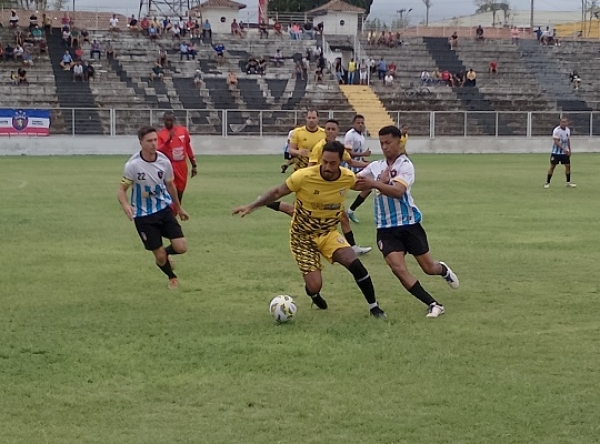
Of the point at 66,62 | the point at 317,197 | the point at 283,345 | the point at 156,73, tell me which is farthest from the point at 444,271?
the point at 66,62

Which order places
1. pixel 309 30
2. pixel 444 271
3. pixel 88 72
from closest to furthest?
pixel 444 271, pixel 88 72, pixel 309 30

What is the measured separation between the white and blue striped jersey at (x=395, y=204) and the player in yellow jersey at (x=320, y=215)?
45 cm

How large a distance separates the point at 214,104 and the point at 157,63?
4576 millimetres

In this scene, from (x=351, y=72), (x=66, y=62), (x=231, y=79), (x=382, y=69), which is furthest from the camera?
(x=382, y=69)

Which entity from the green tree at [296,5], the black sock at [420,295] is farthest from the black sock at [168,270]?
the green tree at [296,5]

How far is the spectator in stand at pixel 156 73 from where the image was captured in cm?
4729

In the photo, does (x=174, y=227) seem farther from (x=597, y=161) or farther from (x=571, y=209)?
(x=597, y=161)

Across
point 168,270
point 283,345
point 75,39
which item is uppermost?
point 75,39

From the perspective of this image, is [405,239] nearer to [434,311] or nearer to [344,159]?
[434,311]

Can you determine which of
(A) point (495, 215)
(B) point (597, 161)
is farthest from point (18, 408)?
(B) point (597, 161)

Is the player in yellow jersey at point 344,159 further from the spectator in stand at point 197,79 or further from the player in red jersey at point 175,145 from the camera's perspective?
the spectator in stand at point 197,79

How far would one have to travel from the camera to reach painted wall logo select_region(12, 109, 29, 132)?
126 ft

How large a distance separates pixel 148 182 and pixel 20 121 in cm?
2960

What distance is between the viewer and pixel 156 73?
156 ft
